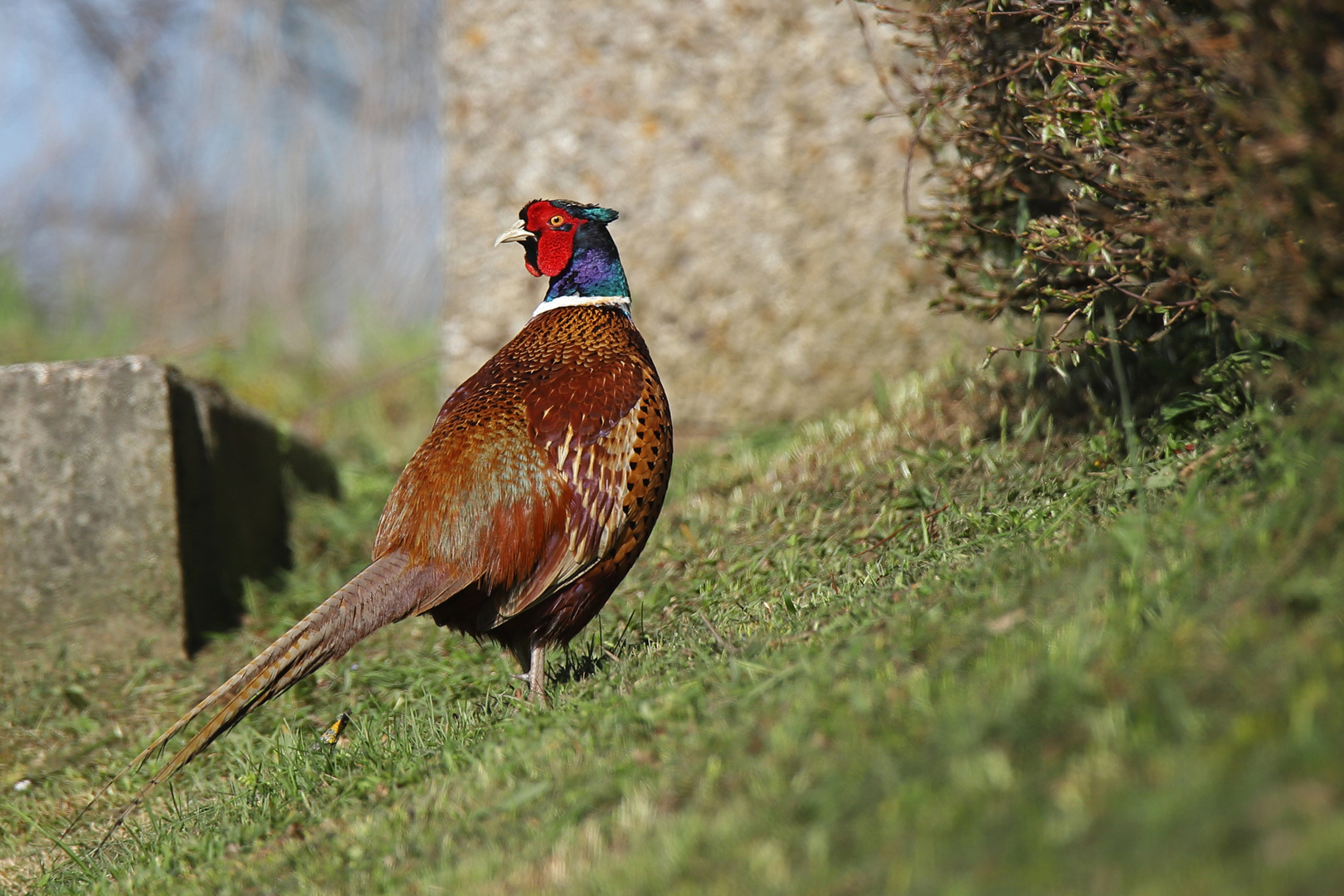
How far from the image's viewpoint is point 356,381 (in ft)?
25.2

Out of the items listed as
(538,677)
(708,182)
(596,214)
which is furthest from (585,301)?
(708,182)

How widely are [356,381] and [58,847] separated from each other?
4.77 metres

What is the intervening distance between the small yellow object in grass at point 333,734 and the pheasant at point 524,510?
0.24m

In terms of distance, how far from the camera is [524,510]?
9.91 feet

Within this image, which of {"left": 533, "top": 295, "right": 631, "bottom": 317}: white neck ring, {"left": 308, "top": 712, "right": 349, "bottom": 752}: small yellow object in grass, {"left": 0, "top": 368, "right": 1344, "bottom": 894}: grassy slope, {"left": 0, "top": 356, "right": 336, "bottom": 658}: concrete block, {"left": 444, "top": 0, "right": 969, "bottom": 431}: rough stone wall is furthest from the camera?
{"left": 444, "top": 0, "right": 969, "bottom": 431}: rough stone wall

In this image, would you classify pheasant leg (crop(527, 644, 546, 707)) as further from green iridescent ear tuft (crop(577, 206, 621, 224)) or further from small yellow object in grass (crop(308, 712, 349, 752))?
green iridescent ear tuft (crop(577, 206, 621, 224))

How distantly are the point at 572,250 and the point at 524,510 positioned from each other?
95 cm

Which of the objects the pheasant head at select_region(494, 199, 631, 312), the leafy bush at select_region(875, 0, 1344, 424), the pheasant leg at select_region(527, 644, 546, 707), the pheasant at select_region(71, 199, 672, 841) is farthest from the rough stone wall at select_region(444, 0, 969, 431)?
the pheasant leg at select_region(527, 644, 546, 707)

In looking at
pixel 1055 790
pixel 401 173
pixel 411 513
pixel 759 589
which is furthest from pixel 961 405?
pixel 401 173

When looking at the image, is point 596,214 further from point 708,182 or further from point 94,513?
point 708,182

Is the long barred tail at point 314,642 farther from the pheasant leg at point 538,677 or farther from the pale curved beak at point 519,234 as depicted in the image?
the pale curved beak at point 519,234

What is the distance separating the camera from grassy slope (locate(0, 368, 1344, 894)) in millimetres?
1514

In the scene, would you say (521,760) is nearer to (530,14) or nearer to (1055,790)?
(1055,790)

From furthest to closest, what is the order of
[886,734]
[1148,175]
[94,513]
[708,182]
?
[708,182] < [94,513] < [1148,175] < [886,734]
